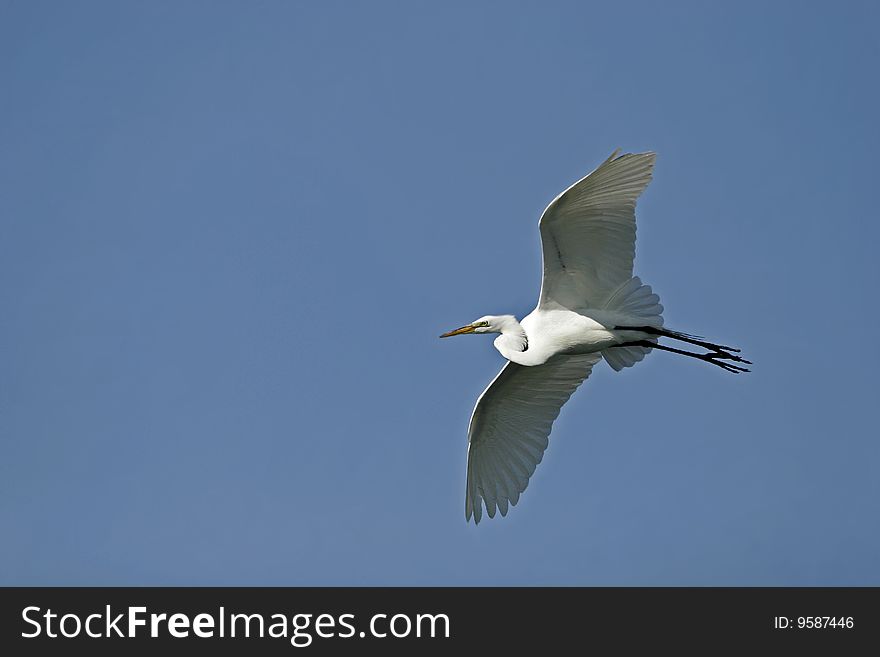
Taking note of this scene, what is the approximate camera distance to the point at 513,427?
12203 millimetres

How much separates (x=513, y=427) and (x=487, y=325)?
1.20 meters

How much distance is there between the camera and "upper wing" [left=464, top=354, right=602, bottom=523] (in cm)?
1196

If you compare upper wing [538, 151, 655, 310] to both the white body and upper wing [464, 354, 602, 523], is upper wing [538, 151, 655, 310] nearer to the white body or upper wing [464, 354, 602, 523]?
the white body

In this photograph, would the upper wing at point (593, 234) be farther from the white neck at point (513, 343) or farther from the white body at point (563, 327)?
the white neck at point (513, 343)

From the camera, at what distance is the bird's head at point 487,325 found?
11555mm

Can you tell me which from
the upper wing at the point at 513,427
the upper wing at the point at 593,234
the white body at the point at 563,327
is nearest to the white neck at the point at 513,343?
the white body at the point at 563,327

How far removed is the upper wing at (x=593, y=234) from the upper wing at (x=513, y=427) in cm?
121

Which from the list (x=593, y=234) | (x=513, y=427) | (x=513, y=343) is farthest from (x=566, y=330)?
(x=513, y=427)

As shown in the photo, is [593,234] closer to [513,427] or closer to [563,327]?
[563,327]

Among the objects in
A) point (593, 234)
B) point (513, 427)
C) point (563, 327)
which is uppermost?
point (593, 234)

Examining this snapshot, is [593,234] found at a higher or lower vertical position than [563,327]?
higher
